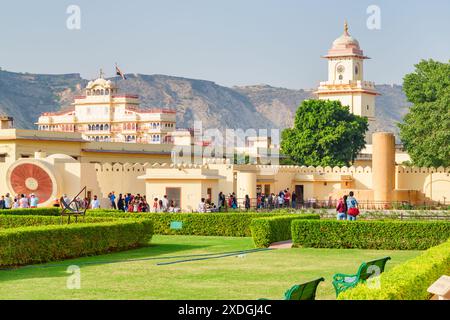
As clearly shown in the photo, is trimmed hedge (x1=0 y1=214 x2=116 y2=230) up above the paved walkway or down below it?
above

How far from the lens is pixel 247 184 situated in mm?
53281

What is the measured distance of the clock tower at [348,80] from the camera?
3841 inches

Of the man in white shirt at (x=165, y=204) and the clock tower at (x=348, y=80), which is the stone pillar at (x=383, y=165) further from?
the clock tower at (x=348, y=80)

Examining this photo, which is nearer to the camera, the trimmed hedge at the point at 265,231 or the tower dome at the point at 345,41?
the trimmed hedge at the point at 265,231

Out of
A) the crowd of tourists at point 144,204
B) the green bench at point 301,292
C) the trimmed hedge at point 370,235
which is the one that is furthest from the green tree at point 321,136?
the green bench at point 301,292

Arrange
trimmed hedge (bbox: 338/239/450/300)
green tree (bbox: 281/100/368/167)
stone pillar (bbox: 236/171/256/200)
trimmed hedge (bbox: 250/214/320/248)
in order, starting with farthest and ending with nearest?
green tree (bbox: 281/100/368/167)
stone pillar (bbox: 236/171/256/200)
trimmed hedge (bbox: 250/214/320/248)
trimmed hedge (bbox: 338/239/450/300)

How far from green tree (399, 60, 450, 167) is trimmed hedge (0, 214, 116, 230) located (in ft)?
117

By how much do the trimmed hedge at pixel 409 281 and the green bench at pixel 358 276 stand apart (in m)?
0.63

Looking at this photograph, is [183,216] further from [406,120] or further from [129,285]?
[406,120]

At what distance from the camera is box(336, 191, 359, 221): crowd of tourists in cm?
2856

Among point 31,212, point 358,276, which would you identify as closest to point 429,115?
point 31,212

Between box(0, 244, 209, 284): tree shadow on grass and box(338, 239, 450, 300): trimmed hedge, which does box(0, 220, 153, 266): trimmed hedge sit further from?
box(338, 239, 450, 300): trimmed hedge

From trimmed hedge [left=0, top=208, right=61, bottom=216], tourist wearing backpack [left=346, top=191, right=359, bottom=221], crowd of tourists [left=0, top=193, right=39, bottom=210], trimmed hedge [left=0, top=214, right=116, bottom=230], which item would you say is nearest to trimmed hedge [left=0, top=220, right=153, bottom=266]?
trimmed hedge [left=0, top=214, right=116, bottom=230]

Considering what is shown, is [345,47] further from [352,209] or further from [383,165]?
[352,209]
